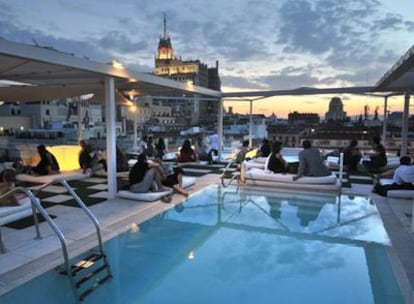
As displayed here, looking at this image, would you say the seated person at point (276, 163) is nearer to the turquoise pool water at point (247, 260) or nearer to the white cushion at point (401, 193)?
the turquoise pool water at point (247, 260)

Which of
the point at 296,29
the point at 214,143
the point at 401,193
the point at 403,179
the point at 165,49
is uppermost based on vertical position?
the point at 165,49

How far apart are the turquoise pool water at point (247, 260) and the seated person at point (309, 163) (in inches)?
51.3

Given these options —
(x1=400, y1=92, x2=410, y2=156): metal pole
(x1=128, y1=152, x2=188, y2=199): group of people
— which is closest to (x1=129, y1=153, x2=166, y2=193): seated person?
(x1=128, y1=152, x2=188, y2=199): group of people

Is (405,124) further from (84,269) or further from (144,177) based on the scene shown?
(84,269)

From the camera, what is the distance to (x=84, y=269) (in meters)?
3.51

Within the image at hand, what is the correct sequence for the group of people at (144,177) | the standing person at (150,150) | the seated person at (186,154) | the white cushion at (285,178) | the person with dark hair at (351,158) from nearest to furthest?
the group of people at (144,177), the white cushion at (285,178), the person with dark hair at (351,158), the seated person at (186,154), the standing person at (150,150)

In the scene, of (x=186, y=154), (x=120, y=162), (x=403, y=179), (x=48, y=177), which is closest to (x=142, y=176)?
(x=120, y=162)

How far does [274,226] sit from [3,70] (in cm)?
541

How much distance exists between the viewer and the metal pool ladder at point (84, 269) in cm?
306

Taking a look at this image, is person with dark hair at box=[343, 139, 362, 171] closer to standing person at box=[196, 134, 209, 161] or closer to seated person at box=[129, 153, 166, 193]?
standing person at box=[196, 134, 209, 161]

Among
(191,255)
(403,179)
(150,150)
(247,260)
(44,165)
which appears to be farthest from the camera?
(150,150)

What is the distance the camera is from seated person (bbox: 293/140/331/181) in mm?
7320

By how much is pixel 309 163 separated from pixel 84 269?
554 cm

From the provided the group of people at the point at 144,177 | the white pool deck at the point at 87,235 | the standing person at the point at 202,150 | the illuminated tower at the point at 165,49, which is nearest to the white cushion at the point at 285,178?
the white pool deck at the point at 87,235
